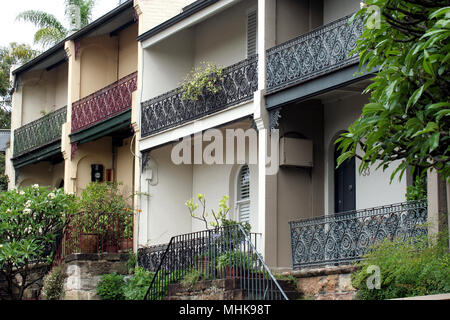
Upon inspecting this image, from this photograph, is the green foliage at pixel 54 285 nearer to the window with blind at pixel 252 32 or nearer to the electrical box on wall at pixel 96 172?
the electrical box on wall at pixel 96 172

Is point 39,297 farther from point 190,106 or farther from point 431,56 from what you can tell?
point 431,56

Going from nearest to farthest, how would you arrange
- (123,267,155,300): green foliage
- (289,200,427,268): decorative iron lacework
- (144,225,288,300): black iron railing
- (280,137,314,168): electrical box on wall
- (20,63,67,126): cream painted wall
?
(289,200,427,268): decorative iron lacework
(144,225,288,300): black iron railing
(280,137,314,168): electrical box on wall
(123,267,155,300): green foliage
(20,63,67,126): cream painted wall

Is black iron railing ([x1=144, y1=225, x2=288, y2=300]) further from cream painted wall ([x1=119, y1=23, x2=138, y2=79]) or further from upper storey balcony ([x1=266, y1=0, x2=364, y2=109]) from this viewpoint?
cream painted wall ([x1=119, y1=23, x2=138, y2=79])

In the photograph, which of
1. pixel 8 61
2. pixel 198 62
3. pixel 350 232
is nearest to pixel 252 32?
pixel 198 62

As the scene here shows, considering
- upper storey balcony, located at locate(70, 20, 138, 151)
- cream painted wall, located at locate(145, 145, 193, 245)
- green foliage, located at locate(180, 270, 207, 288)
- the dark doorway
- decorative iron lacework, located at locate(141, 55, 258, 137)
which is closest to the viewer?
green foliage, located at locate(180, 270, 207, 288)

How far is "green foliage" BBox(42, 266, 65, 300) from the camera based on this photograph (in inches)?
743

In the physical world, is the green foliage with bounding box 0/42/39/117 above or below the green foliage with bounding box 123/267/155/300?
above

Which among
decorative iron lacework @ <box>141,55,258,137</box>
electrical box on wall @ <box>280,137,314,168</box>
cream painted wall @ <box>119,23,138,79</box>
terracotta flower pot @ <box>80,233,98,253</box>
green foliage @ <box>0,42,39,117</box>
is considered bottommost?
terracotta flower pot @ <box>80,233,98,253</box>

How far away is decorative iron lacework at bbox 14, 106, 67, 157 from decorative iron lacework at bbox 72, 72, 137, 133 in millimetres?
1183

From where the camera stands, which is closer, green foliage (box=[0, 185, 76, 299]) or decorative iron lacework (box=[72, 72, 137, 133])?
green foliage (box=[0, 185, 76, 299])

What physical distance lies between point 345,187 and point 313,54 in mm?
3007

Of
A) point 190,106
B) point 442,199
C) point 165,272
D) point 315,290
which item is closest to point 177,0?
point 190,106

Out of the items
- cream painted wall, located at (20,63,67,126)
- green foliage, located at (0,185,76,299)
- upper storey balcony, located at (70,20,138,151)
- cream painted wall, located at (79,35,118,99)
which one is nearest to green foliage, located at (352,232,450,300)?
green foliage, located at (0,185,76,299)

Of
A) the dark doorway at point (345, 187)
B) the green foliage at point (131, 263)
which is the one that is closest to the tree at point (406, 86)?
the dark doorway at point (345, 187)
